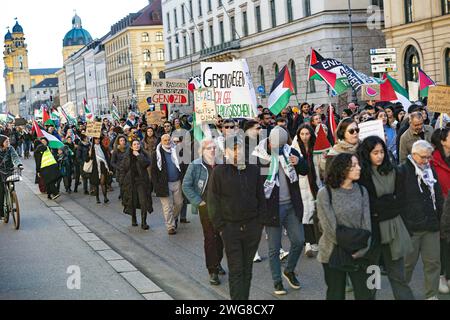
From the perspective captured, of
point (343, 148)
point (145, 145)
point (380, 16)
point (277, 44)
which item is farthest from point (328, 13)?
point (343, 148)

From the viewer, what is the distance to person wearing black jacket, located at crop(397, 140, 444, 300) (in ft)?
23.2

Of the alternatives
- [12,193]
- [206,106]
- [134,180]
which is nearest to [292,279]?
[134,180]

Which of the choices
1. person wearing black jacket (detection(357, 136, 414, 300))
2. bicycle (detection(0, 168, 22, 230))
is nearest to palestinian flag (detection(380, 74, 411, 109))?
bicycle (detection(0, 168, 22, 230))

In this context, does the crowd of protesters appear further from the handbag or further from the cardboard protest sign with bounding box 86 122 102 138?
the cardboard protest sign with bounding box 86 122 102 138

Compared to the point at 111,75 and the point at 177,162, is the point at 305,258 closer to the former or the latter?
the point at 177,162

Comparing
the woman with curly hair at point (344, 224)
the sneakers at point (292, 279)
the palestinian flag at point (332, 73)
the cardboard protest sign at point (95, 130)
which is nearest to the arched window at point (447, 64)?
the palestinian flag at point (332, 73)

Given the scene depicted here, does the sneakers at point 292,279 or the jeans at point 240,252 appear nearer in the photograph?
the jeans at point 240,252

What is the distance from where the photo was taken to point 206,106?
1401 centimetres

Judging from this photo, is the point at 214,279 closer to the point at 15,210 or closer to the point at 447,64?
the point at 15,210

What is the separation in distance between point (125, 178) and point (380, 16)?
121ft

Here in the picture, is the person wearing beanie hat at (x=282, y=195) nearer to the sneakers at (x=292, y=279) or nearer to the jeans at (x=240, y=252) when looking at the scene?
the sneakers at (x=292, y=279)

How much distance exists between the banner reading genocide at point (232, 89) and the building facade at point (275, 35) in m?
23.7

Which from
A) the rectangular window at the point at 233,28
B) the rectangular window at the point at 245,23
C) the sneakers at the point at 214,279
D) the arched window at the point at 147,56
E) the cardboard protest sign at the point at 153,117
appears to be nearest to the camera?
the sneakers at the point at 214,279

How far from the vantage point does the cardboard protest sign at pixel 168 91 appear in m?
20.9
